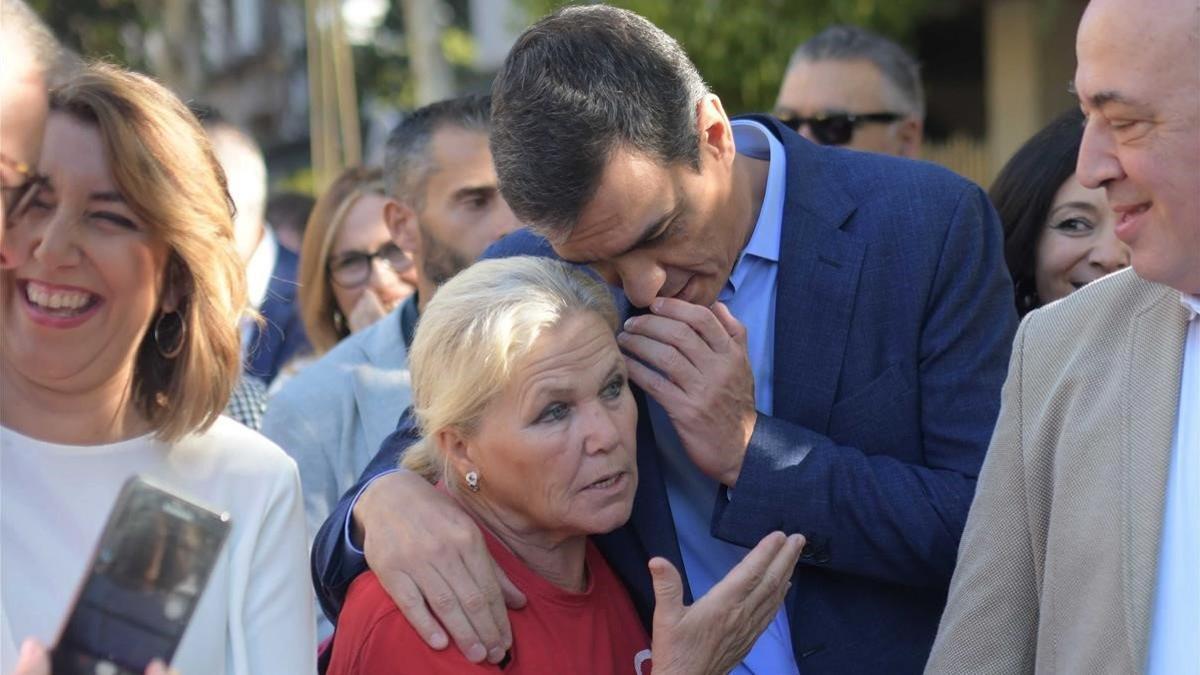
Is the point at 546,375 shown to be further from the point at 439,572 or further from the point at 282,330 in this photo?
the point at 282,330

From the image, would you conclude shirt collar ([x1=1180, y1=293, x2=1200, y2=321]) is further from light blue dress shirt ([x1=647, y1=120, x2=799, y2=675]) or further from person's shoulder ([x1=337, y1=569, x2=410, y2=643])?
person's shoulder ([x1=337, y1=569, x2=410, y2=643])

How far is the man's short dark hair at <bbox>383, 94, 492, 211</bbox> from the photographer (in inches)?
208

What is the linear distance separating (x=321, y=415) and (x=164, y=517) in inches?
102

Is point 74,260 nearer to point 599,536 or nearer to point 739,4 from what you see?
point 599,536

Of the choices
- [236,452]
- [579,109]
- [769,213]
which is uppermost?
[579,109]

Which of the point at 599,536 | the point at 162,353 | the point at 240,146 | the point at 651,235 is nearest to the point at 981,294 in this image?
the point at 651,235

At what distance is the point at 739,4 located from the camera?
13.1 meters

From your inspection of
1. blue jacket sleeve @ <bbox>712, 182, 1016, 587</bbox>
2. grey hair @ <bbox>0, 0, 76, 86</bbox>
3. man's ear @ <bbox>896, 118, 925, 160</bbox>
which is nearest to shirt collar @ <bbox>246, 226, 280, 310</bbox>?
man's ear @ <bbox>896, 118, 925, 160</bbox>

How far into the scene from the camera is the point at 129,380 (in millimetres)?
3271

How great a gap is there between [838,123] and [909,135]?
0.99ft

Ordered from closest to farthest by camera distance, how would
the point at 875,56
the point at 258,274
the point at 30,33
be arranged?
the point at 30,33 < the point at 875,56 < the point at 258,274

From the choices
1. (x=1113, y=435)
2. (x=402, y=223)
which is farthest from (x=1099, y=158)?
(x=402, y=223)

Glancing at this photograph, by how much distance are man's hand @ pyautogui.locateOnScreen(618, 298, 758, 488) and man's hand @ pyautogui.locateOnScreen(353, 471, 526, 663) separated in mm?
462

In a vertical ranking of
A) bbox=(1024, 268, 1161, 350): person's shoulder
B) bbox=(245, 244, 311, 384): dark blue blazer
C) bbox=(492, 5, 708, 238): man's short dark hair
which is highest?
bbox=(492, 5, 708, 238): man's short dark hair
